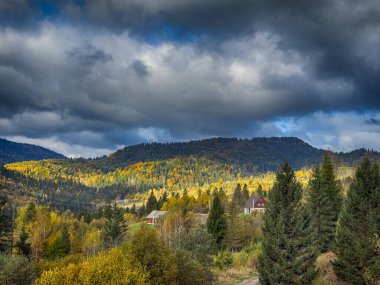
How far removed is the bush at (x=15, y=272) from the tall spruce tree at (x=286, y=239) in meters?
21.9

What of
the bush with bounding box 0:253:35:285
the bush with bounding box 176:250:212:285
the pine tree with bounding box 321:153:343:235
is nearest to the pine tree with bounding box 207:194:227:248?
the pine tree with bounding box 321:153:343:235

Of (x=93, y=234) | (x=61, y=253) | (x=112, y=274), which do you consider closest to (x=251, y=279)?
(x=112, y=274)

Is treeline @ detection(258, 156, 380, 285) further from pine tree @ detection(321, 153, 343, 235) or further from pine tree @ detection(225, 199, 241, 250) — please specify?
pine tree @ detection(225, 199, 241, 250)

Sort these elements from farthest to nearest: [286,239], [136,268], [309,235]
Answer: [309,235], [286,239], [136,268]

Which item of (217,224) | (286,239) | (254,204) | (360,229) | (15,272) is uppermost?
(360,229)

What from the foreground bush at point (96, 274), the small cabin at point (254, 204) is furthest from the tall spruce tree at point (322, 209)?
the small cabin at point (254, 204)

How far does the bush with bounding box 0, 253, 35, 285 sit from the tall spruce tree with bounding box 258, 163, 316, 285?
861 inches

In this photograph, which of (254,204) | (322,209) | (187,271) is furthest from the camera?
(254,204)

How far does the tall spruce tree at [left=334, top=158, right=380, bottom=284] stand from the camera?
3384 centimetres

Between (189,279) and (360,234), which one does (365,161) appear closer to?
(360,234)

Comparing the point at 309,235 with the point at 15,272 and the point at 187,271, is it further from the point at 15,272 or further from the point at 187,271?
the point at 15,272

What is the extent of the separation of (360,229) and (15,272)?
3317 centimetres

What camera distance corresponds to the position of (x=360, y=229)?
114ft

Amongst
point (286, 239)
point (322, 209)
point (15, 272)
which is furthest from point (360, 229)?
point (15, 272)
